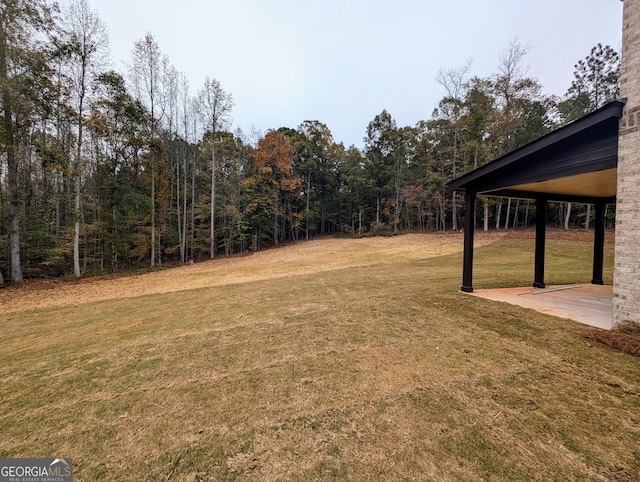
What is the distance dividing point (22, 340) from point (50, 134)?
41.5ft

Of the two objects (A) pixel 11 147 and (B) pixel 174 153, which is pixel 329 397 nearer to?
(A) pixel 11 147

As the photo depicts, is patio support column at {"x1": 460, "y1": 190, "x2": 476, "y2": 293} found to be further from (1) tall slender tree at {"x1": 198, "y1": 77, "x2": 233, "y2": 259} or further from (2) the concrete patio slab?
(1) tall slender tree at {"x1": 198, "y1": 77, "x2": 233, "y2": 259}

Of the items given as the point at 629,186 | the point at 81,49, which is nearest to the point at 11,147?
the point at 81,49

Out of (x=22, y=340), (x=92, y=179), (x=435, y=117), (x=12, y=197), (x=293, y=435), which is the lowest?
(x=22, y=340)

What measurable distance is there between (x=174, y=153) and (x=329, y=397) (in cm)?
1804

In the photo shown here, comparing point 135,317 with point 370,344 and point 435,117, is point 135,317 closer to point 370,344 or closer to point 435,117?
point 370,344

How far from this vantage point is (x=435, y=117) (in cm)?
2247

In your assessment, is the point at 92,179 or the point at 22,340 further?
the point at 92,179

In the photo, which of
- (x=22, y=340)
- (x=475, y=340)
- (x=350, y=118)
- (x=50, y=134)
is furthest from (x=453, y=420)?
(x=350, y=118)

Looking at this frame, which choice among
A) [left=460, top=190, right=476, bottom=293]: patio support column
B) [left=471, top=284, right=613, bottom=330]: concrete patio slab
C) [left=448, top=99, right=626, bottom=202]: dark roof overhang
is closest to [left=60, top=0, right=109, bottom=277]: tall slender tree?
[left=460, top=190, right=476, bottom=293]: patio support column

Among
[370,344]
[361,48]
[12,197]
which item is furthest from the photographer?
[361,48]

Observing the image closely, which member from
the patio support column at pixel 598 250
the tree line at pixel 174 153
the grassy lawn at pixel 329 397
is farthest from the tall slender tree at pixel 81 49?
the patio support column at pixel 598 250

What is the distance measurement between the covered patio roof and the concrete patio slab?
1.56 ft

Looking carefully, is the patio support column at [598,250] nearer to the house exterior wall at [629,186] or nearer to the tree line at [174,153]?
the house exterior wall at [629,186]
